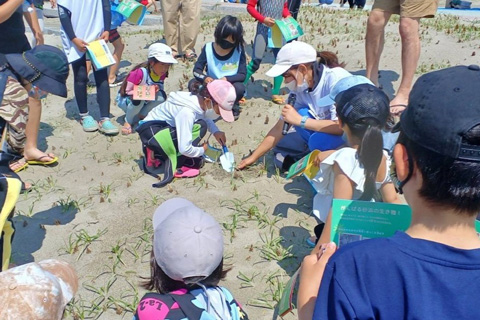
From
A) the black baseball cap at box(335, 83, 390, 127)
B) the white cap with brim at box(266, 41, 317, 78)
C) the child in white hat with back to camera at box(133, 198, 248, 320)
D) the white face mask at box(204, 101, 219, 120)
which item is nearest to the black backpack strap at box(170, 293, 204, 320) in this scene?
the child in white hat with back to camera at box(133, 198, 248, 320)

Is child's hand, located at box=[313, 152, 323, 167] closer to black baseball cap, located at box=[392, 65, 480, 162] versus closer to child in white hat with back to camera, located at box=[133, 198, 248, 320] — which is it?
child in white hat with back to camera, located at box=[133, 198, 248, 320]

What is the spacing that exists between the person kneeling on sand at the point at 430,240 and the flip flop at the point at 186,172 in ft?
10.8

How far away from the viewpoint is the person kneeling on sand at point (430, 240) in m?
1.23

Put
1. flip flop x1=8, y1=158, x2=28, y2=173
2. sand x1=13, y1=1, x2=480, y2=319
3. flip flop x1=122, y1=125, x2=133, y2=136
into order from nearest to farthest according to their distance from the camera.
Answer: sand x1=13, y1=1, x2=480, y2=319 < flip flop x1=8, y1=158, x2=28, y2=173 < flip flop x1=122, y1=125, x2=133, y2=136

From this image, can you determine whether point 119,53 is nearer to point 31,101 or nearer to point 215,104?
point 31,101

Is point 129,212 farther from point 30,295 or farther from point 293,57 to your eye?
point 30,295

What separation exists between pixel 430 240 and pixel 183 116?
3.18m

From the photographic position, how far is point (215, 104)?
13.8 feet

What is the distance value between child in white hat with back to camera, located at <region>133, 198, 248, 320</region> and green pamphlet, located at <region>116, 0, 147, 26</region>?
563 centimetres

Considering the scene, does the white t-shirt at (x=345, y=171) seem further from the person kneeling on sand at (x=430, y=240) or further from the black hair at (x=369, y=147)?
the person kneeling on sand at (x=430, y=240)

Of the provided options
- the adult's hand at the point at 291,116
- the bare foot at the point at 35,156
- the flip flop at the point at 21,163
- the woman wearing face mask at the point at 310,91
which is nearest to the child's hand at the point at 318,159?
the woman wearing face mask at the point at 310,91

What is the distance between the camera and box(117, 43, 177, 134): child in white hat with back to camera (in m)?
5.17

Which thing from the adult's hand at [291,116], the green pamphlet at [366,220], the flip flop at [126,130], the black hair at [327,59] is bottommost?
the flip flop at [126,130]

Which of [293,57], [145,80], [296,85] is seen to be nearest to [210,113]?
[296,85]
